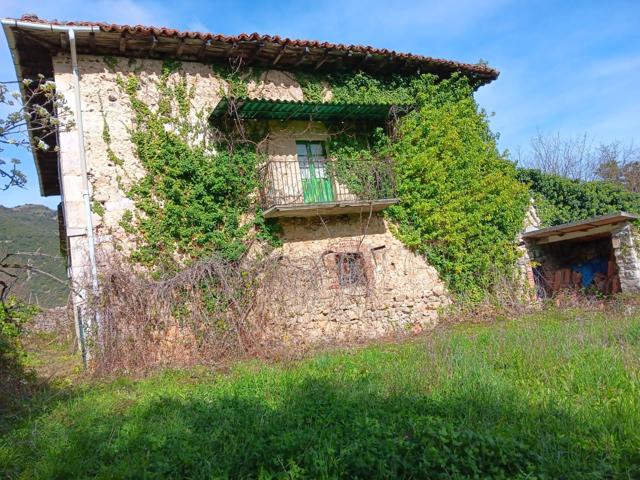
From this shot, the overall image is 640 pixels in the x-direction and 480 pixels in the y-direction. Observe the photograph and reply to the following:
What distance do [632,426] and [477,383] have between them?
1.34 m

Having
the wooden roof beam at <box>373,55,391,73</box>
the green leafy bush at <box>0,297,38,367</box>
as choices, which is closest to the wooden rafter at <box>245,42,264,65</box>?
the wooden roof beam at <box>373,55,391,73</box>

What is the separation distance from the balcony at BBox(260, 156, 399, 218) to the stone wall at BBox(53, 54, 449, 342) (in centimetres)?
37

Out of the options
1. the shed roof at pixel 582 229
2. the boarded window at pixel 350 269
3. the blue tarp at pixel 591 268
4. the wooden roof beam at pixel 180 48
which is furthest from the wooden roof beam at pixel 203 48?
the blue tarp at pixel 591 268

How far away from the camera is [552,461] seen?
3.02 metres

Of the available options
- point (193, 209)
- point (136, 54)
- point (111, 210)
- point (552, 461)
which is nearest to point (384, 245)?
point (193, 209)

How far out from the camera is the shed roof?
10.1 meters

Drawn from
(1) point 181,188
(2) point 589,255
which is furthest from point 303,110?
(2) point 589,255

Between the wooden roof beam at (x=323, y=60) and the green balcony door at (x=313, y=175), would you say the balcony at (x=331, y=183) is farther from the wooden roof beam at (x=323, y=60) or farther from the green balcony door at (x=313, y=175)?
the wooden roof beam at (x=323, y=60)

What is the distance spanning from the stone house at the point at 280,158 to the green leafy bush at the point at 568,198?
4.23 m

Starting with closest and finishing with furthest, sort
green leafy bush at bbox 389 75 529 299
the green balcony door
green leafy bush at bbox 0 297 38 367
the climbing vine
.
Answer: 1. green leafy bush at bbox 0 297 38 367
2. the climbing vine
3. the green balcony door
4. green leafy bush at bbox 389 75 529 299

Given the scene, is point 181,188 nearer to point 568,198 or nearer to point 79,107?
point 79,107

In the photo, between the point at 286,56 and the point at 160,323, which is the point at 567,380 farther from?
the point at 286,56

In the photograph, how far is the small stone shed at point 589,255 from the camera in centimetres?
1022

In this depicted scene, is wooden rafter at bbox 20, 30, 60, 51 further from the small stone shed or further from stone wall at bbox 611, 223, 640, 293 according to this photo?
stone wall at bbox 611, 223, 640, 293
